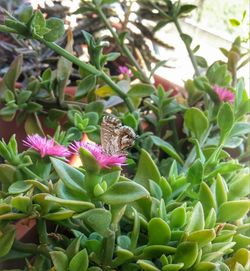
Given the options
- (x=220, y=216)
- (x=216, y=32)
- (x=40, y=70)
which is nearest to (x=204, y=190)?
(x=220, y=216)

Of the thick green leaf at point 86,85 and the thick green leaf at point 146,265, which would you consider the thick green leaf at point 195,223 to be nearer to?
the thick green leaf at point 146,265

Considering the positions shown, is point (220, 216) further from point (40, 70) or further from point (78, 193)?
point (40, 70)

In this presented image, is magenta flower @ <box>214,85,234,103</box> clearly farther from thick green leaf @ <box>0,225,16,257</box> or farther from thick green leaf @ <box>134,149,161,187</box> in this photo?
thick green leaf @ <box>0,225,16,257</box>

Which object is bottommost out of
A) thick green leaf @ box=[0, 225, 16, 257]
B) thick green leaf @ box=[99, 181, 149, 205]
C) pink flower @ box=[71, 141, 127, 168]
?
thick green leaf @ box=[0, 225, 16, 257]

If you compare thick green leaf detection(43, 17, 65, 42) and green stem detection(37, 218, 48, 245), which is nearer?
green stem detection(37, 218, 48, 245)

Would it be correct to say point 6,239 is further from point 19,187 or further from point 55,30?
point 55,30

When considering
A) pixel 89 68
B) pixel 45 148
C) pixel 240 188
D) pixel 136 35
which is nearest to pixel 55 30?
pixel 89 68

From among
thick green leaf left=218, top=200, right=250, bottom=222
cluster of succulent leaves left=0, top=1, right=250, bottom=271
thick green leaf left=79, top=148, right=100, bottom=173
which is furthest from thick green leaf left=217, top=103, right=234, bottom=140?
thick green leaf left=79, top=148, right=100, bottom=173
